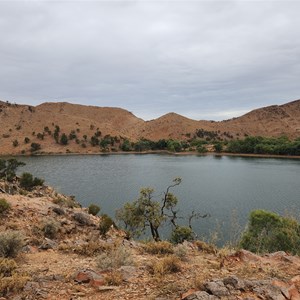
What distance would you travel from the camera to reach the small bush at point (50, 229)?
1226cm

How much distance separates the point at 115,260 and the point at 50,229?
5732 millimetres

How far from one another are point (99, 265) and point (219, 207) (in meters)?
34.7

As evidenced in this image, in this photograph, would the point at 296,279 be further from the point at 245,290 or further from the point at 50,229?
the point at 50,229

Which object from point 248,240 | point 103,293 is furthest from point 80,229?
point 248,240

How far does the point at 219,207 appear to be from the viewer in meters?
40.3

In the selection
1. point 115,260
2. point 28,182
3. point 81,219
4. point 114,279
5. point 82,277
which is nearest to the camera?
point 114,279

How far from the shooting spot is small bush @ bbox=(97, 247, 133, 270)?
725 centimetres

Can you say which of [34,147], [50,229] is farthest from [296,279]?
[34,147]

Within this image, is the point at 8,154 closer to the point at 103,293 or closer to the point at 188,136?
the point at 188,136

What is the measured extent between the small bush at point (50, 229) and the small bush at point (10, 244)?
12.6 ft

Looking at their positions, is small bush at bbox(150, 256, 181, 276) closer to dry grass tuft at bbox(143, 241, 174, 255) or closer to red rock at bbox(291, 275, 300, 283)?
dry grass tuft at bbox(143, 241, 174, 255)

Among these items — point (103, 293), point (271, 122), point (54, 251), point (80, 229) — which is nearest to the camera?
point (103, 293)

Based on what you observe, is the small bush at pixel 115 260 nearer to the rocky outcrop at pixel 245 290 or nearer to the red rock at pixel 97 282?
the red rock at pixel 97 282

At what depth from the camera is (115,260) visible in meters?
7.44
